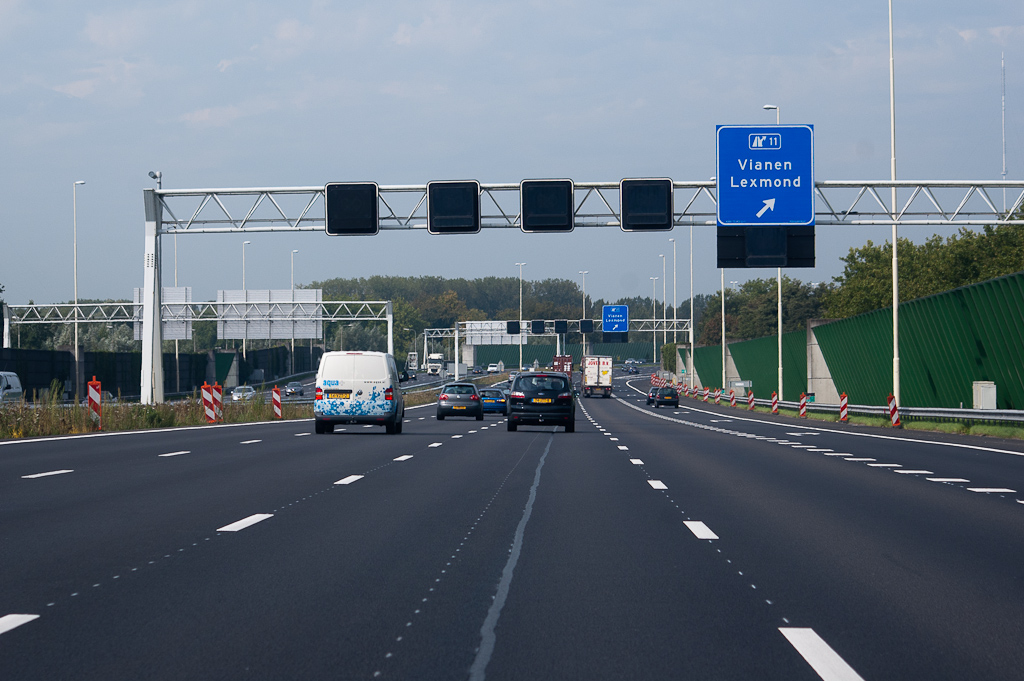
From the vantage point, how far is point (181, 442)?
80.8 ft

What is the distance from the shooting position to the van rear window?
92.0 feet

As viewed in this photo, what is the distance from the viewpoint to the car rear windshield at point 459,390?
43.9m

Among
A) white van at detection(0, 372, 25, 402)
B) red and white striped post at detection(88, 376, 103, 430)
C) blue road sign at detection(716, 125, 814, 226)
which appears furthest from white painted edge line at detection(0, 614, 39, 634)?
white van at detection(0, 372, 25, 402)

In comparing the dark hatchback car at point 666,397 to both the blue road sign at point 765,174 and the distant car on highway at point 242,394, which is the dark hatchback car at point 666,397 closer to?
the distant car on highway at point 242,394

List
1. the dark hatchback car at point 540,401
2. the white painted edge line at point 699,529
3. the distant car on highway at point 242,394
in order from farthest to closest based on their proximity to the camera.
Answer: the distant car on highway at point 242,394 < the dark hatchback car at point 540,401 < the white painted edge line at point 699,529

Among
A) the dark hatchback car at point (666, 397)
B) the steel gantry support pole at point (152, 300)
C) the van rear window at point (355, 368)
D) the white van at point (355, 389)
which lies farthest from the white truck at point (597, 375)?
the van rear window at point (355, 368)

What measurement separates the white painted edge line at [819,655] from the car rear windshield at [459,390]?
37629 mm

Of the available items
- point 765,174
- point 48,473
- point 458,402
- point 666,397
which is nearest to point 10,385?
point 458,402

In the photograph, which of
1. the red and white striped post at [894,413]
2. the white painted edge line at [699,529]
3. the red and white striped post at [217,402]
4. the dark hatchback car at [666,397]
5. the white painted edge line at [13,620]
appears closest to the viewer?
the white painted edge line at [13,620]

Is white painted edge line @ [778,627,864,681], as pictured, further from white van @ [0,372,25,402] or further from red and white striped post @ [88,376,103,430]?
white van @ [0,372,25,402]

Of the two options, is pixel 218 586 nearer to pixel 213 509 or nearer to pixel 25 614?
pixel 25 614

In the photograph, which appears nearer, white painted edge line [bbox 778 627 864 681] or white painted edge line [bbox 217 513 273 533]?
white painted edge line [bbox 778 627 864 681]

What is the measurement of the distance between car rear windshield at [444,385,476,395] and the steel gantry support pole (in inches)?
423

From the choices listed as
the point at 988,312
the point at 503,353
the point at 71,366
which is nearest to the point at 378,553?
the point at 988,312
